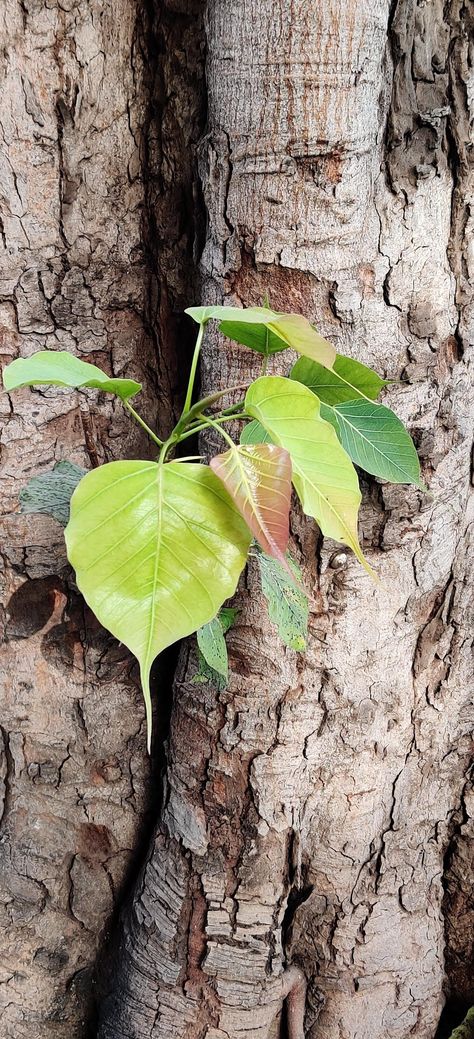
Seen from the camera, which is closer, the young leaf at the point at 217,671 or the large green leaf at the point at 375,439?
the large green leaf at the point at 375,439

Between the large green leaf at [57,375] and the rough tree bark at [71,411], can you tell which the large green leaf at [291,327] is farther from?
the rough tree bark at [71,411]

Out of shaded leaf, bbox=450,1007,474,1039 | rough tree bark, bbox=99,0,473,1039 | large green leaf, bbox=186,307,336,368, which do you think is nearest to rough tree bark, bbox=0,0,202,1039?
rough tree bark, bbox=99,0,473,1039

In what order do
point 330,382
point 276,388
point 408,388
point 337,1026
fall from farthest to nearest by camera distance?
point 337,1026 → point 408,388 → point 330,382 → point 276,388

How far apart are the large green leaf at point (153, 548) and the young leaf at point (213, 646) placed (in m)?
0.27

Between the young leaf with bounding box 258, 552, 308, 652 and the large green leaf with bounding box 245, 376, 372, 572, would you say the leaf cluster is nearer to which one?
the large green leaf with bounding box 245, 376, 372, 572

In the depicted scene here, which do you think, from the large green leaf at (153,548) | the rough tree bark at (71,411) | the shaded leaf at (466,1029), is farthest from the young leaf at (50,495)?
the shaded leaf at (466,1029)

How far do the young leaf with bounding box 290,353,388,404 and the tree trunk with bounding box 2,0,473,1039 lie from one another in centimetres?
11

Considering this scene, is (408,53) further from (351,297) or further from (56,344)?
(56,344)

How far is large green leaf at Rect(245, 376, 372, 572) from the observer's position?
77 cm

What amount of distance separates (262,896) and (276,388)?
34.0 inches

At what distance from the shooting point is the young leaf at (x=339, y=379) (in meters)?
0.95

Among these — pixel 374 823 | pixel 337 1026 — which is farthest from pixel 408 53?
pixel 337 1026

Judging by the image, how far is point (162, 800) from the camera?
4.29 feet

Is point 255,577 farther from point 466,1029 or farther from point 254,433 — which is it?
point 466,1029
